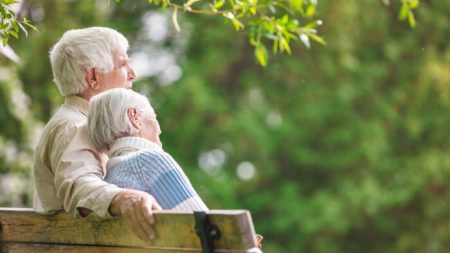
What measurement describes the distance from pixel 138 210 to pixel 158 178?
0.23 m

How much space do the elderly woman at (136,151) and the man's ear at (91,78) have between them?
347 mm

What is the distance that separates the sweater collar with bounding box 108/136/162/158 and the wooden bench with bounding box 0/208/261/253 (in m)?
0.23

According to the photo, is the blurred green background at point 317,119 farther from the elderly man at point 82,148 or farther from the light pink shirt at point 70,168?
the light pink shirt at point 70,168

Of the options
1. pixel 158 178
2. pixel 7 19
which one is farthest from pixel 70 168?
pixel 7 19

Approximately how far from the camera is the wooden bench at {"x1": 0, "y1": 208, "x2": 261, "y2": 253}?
249cm

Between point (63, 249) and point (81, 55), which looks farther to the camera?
point (81, 55)

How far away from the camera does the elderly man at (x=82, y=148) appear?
9.02 ft

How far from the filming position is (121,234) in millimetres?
2814

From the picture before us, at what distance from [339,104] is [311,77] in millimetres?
611

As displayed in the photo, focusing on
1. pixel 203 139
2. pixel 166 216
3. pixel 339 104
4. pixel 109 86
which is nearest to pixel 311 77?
pixel 339 104

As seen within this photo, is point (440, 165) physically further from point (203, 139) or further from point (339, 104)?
point (203, 139)

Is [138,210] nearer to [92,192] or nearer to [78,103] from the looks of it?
[92,192]

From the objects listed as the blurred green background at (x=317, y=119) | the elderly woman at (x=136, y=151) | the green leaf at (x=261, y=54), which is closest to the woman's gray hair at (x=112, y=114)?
the elderly woman at (x=136, y=151)

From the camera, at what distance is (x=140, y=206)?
8.79 feet
